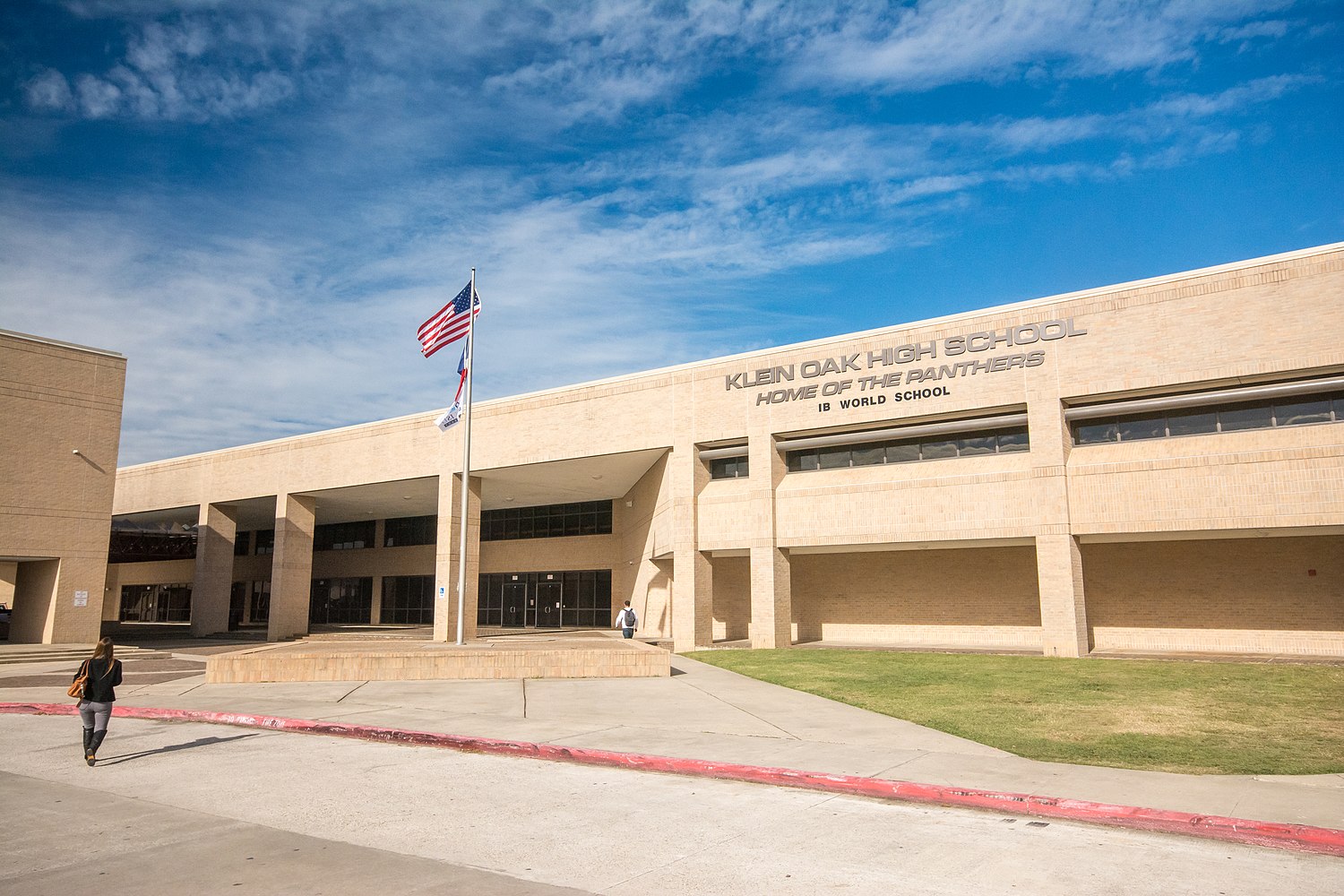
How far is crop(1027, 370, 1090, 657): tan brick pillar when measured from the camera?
83.8 ft

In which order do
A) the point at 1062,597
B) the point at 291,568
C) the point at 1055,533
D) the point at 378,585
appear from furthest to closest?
1. the point at 378,585
2. the point at 291,568
3. the point at 1055,533
4. the point at 1062,597

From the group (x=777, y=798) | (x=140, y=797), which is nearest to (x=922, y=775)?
(x=777, y=798)

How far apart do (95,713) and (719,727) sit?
8472 mm

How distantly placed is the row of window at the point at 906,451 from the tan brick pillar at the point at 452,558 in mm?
14131

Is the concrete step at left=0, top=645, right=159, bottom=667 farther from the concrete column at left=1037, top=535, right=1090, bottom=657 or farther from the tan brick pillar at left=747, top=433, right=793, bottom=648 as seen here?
the concrete column at left=1037, top=535, right=1090, bottom=657

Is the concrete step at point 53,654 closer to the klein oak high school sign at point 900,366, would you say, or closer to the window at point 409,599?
the window at point 409,599

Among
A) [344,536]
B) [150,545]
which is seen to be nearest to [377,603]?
[344,536]

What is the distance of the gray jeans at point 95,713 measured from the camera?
1135 cm

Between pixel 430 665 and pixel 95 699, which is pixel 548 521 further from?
pixel 95 699

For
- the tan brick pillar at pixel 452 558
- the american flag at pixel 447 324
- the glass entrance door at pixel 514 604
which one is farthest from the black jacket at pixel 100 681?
the glass entrance door at pixel 514 604

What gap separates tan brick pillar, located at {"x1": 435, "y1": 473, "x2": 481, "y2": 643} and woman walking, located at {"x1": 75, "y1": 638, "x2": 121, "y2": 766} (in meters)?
24.3

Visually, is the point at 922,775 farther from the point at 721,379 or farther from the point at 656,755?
the point at 721,379

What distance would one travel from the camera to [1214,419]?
24859mm

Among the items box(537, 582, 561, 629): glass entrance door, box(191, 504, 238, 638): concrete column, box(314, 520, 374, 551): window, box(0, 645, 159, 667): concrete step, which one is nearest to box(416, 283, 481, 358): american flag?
box(0, 645, 159, 667): concrete step
